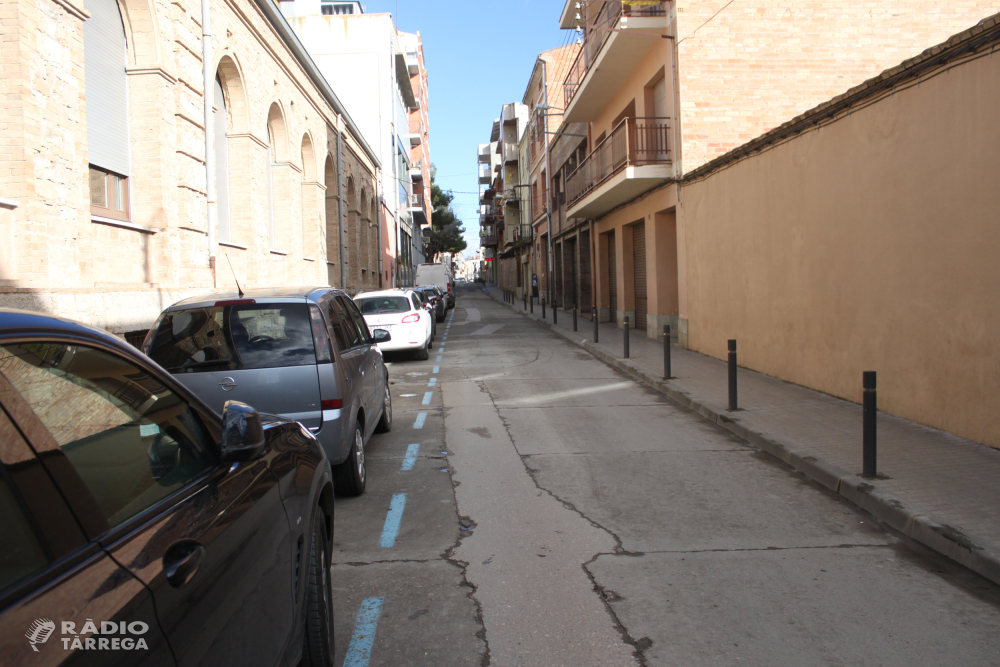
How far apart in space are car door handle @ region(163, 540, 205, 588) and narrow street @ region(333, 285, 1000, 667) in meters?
1.57

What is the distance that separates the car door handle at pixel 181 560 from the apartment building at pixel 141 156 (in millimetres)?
6832

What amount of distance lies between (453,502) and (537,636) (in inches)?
85.3

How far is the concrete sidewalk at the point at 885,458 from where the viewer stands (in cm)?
447

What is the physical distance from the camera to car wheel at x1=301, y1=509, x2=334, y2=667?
282 centimetres

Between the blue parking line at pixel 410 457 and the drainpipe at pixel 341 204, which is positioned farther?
the drainpipe at pixel 341 204

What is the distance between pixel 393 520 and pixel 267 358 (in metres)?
1.48

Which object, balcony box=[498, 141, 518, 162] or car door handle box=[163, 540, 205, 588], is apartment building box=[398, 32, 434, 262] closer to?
balcony box=[498, 141, 518, 162]

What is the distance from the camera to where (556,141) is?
33.7m

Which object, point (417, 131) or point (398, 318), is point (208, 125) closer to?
point (398, 318)

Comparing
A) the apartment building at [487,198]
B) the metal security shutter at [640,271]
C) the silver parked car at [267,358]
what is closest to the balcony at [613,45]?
the metal security shutter at [640,271]

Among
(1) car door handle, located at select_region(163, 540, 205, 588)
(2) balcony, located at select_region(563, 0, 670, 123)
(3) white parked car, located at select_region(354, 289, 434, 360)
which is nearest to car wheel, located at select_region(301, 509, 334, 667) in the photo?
(1) car door handle, located at select_region(163, 540, 205, 588)

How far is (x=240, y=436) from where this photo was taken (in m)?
2.32

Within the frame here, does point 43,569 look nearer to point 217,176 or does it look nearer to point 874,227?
point 874,227

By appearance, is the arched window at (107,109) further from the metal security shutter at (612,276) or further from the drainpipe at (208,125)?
the metal security shutter at (612,276)
